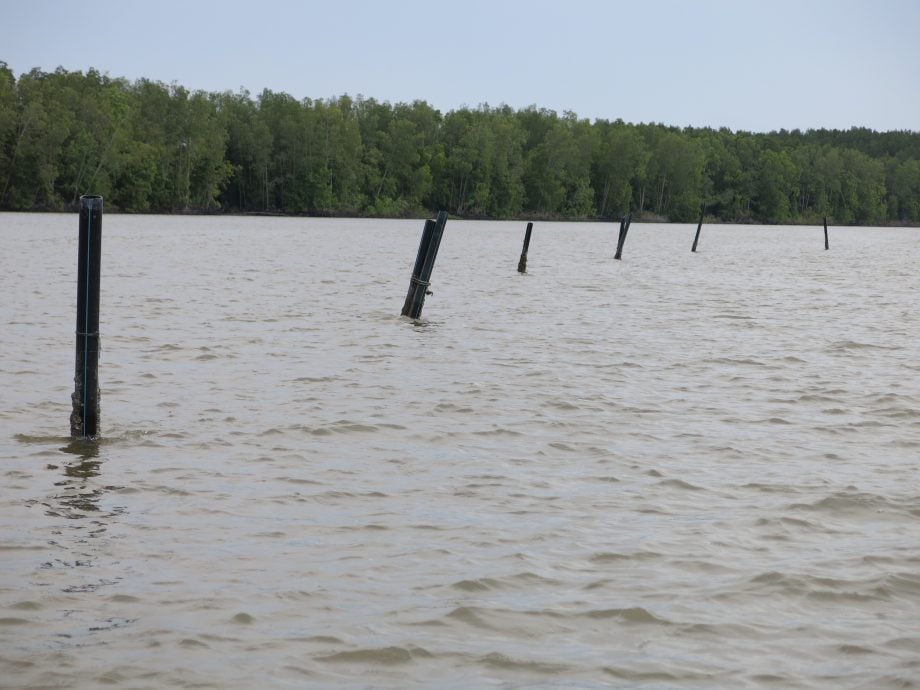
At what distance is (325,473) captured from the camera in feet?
35.0

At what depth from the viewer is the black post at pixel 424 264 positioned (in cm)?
2380

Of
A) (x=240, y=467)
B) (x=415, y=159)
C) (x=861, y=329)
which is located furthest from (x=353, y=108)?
(x=240, y=467)

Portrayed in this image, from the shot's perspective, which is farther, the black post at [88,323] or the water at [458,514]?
the black post at [88,323]

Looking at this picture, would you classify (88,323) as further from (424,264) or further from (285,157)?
(285,157)

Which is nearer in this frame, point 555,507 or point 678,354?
point 555,507

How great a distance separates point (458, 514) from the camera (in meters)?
9.32

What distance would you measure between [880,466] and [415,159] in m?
163

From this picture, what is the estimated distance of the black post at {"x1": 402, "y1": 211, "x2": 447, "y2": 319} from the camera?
23.8 metres

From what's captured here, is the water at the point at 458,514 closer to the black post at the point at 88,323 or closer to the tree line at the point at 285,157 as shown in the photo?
the black post at the point at 88,323

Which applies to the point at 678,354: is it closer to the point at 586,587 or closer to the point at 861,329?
the point at 861,329

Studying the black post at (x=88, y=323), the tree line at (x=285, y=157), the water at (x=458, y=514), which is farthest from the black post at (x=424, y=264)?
the tree line at (x=285, y=157)

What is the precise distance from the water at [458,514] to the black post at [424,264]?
2687 millimetres

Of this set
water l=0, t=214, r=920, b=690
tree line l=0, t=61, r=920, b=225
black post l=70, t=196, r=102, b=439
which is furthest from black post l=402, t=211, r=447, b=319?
tree line l=0, t=61, r=920, b=225

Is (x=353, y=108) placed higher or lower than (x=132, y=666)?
higher
